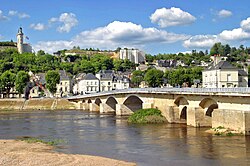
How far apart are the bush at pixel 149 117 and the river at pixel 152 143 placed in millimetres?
3609

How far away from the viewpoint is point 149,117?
164 feet

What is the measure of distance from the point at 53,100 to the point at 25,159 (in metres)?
65.1

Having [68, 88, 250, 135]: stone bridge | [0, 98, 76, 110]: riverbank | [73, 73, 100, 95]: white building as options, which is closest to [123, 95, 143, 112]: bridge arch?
[68, 88, 250, 135]: stone bridge

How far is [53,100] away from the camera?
8906 cm

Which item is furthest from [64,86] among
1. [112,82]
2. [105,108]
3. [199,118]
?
[199,118]

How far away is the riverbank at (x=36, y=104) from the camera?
282 ft

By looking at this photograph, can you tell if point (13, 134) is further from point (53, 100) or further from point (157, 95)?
point (53, 100)

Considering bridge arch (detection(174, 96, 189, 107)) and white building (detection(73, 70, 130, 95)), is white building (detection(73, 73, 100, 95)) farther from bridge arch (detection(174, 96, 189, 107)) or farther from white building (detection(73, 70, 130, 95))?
bridge arch (detection(174, 96, 189, 107))

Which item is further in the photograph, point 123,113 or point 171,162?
point 123,113

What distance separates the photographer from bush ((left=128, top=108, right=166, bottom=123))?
4956 centimetres

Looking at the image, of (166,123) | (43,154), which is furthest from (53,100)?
(43,154)

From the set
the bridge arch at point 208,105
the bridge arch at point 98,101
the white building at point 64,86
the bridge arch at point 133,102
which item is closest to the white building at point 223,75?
the bridge arch at point 133,102

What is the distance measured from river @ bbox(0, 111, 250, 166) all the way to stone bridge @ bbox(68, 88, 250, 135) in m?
1.73

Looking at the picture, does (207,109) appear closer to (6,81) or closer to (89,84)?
(6,81)
